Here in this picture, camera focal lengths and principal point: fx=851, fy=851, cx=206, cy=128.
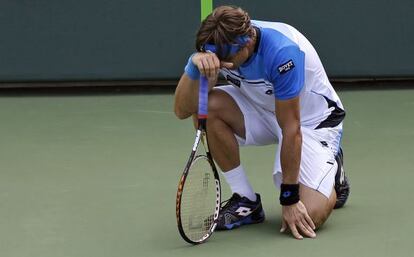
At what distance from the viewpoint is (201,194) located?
341 centimetres

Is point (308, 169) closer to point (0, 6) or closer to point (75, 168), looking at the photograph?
point (75, 168)

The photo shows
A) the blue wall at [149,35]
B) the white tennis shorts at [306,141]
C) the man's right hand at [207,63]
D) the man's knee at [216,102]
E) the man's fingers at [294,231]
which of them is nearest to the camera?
the man's right hand at [207,63]

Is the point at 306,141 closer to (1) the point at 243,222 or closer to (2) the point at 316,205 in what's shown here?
(2) the point at 316,205

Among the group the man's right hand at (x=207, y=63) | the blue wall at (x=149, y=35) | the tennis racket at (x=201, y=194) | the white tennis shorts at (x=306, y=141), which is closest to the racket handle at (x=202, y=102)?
the tennis racket at (x=201, y=194)

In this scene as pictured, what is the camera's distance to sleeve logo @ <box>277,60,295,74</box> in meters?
3.31

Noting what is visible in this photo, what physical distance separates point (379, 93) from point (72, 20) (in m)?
2.37

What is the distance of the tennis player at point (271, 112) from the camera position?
3258mm

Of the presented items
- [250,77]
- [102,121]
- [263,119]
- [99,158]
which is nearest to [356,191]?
[263,119]

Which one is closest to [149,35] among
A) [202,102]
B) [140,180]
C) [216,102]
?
[140,180]

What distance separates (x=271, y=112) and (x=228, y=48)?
0.57 m

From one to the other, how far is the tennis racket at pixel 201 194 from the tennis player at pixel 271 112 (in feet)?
0.49

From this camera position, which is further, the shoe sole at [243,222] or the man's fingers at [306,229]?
the shoe sole at [243,222]

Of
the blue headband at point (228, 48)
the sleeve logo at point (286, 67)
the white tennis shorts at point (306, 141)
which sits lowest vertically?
the white tennis shorts at point (306, 141)

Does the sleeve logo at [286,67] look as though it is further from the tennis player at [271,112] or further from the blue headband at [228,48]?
the blue headband at [228,48]
